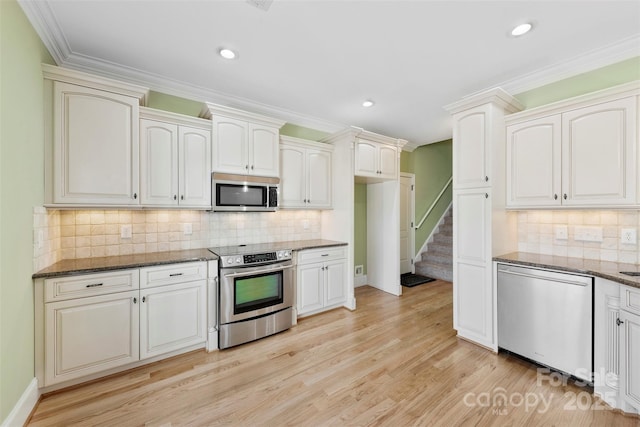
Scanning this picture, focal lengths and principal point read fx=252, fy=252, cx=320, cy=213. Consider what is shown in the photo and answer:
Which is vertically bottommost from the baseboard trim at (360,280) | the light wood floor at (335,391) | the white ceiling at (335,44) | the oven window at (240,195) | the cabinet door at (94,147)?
the light wood floor at (335,391)

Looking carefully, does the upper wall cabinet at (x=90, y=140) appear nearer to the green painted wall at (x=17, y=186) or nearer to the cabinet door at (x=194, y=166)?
the green painted wall at (x=17, y=186)

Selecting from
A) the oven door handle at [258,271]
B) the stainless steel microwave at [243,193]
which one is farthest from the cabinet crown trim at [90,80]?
the oven door handle at [258,271]

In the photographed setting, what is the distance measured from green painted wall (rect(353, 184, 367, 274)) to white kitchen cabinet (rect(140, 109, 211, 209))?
8.84ft

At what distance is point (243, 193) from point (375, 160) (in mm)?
2091

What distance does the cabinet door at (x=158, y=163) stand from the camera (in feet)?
8.06

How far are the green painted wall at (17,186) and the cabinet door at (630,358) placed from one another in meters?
3.90

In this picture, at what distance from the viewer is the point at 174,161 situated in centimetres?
263

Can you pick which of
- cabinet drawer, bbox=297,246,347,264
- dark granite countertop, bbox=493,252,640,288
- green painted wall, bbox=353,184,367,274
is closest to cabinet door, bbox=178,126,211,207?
cabinet drawer, bbox=297,246,347,264

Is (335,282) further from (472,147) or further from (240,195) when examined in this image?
(472,147)

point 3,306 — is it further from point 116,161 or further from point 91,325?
point 116,161

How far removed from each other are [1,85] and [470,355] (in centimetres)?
405

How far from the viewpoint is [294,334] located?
2.91m

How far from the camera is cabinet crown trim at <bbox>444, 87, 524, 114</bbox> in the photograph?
97.1 inches

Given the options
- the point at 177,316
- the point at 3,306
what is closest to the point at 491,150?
the point at 177,316
